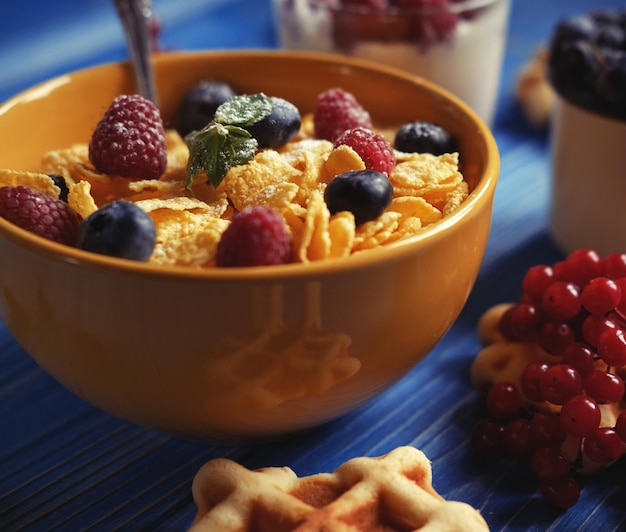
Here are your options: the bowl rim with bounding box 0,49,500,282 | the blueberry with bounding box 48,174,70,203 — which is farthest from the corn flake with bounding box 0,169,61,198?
the bowl rim with bounding box 0,49,500,282

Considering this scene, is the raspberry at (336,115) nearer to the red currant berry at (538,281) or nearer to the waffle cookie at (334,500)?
the red currant berry at (538,281)

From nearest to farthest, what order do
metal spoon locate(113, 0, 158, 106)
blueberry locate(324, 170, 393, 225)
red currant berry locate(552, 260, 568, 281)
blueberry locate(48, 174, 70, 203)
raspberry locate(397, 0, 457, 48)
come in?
blueberry locate(324, 170, 393, 225)
blueberry locate(48, 174, 70, 203)
red currant berry locate(552, 260, 568, 281)
metal spoon locate(113, 0, 158, 106)
raspberry locate(397, 0, 457, 48)

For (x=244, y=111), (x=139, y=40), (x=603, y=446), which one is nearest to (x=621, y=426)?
(x=603, y=446)

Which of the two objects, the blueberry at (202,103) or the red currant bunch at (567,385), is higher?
the blueberry at (202,103)

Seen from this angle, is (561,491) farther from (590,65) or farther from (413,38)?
(413,38)

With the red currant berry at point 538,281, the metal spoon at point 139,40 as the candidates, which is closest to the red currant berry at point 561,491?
the red currant berry at point 538,281

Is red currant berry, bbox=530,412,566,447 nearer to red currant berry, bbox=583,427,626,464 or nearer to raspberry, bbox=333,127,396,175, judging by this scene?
red currant berry, bbox=583,427,626,464

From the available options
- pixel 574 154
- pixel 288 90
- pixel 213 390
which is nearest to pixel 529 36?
pixel 574 154
